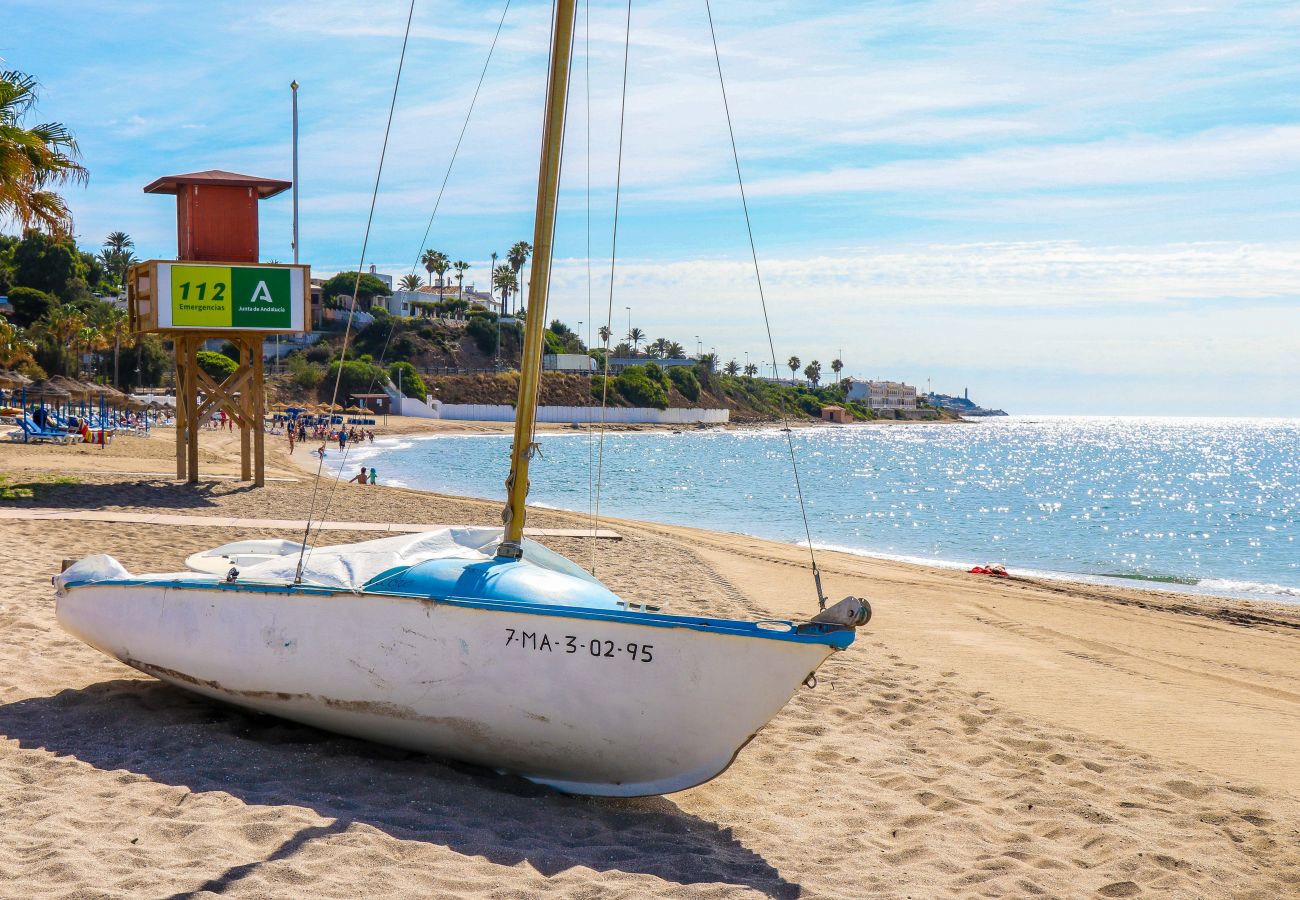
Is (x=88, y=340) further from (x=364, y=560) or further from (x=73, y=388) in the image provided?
(x=364, y=560)

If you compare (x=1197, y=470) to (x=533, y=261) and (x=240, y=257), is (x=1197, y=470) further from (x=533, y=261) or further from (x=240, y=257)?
(x=533, y=261)

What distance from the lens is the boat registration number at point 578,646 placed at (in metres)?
5.60

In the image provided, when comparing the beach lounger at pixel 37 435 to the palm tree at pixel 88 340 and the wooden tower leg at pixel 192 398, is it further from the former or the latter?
the palm tree at pixel 88 340

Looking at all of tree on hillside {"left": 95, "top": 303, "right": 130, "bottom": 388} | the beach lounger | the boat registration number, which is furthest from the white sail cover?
tree on hillside {"left": 95, "top": 303, "right": 130, "bottom": 388}

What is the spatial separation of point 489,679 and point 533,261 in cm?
268

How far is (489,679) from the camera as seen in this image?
19.2 feet

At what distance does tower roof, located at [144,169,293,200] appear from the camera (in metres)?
21.5

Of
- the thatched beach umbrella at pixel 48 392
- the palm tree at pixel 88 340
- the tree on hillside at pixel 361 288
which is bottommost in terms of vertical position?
the thatched beach umbrella at pixel 48 392

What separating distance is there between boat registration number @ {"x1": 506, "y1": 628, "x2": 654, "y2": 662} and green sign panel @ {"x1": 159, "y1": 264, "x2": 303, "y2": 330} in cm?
1756

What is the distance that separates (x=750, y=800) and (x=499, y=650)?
1831 millimetres

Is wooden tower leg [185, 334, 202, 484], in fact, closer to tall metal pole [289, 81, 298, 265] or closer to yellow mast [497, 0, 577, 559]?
tall metal pole [289, 81, 298, 265]

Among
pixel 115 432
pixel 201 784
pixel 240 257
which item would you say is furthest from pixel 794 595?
pixel 115 432

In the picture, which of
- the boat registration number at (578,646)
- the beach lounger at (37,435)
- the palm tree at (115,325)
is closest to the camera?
the boat registration number at (578,646)

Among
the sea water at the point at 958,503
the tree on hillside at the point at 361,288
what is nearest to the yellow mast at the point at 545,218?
the sea water at the point at 958,503
